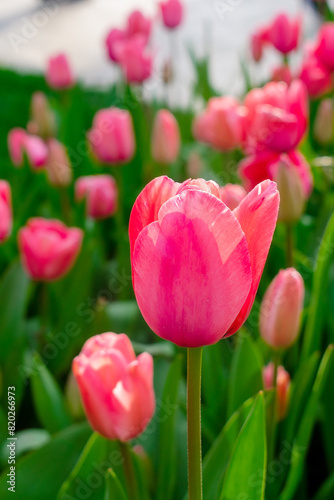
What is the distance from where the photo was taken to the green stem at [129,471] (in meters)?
0.60

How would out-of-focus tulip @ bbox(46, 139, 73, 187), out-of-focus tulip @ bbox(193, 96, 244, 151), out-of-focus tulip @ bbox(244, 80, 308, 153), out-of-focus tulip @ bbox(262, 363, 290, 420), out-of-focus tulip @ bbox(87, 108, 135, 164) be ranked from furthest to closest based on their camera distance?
out-of-focus tulip @ bbox(46, 139, 73, 187) → out-of-focus tulip @ bbox(87, 108, 135, 164) → out-of-focus tulip @ bbox(193, 96, 244, 151) → out-of-focus tulip @ bbox(244, 80, 308, 153) → out-of-focus tulip @ bbox(262, 363, 290, 420)

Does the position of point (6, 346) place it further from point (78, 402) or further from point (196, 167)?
point (196, 167)

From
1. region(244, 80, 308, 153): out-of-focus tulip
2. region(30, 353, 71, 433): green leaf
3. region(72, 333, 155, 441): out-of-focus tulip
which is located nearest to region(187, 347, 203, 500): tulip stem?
region(72, 333, 155, 441): out-of-focus tulip

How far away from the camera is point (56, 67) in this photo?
1906mm

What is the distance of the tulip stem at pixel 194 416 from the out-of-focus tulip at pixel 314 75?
3.52ft

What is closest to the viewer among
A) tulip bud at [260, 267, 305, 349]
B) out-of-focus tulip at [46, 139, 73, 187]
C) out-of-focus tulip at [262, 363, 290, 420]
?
tulip bud at [260, 267, 305, 349]

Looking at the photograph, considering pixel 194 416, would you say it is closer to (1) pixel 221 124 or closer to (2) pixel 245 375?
(2) pixel 245 375

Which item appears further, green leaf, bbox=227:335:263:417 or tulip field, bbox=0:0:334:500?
green leaf, bbox=227:335:263:417

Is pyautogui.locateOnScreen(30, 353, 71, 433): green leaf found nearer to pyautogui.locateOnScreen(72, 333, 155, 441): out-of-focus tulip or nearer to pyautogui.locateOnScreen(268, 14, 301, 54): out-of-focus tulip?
pyautogui.locateOnScreen(72, 333, 155, 441): out-of-focus tulip

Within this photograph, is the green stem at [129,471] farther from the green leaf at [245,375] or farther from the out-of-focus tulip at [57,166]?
the out-of-focus tulip at [57,166]

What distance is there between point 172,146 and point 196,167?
0.49 ft

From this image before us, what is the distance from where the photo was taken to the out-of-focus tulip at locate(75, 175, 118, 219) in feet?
4.42

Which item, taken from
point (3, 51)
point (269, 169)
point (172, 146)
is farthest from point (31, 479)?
point (3, 51)

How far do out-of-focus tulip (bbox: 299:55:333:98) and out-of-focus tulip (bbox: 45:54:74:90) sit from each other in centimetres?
79
